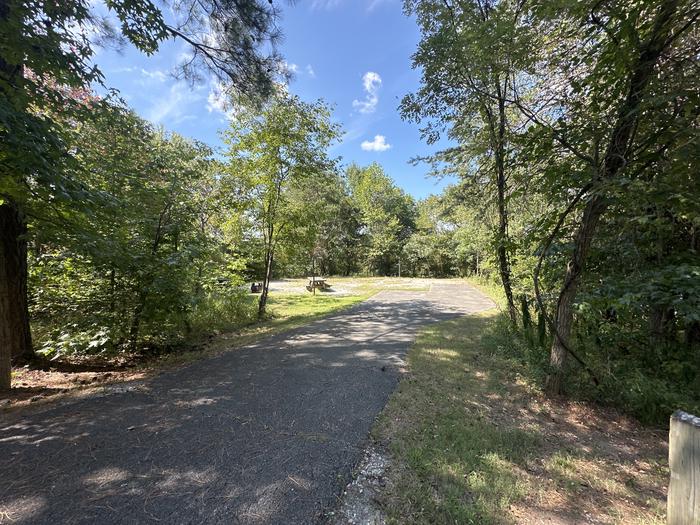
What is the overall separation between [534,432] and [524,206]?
4.19 meters

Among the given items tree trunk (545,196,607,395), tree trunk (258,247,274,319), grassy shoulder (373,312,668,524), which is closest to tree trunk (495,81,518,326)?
tree trunk (545,196,607,395)

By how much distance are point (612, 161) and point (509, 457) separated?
9.89ft

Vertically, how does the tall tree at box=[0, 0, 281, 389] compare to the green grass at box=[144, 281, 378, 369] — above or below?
above

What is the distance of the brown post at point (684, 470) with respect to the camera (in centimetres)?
134

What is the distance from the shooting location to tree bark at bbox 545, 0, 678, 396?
8.04ft

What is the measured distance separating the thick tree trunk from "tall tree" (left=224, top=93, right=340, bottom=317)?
4131mm

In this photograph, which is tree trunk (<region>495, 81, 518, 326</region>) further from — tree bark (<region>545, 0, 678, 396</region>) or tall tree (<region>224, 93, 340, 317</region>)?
tall tree (<region>224, 93, 340, 317</region>)

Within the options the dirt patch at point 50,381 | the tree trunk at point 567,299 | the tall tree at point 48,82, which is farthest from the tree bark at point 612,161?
the dirt patch at point 50,381

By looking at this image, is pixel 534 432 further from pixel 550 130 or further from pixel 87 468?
pixel 87 468

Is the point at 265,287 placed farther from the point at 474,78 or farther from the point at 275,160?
the point at 474,78

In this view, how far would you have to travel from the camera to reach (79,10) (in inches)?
111

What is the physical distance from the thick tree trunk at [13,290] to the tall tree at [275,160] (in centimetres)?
413

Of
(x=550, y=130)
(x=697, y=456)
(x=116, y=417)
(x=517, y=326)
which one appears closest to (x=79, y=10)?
(x=116, y=417)

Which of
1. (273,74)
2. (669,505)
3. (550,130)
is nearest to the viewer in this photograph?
(669,505)
